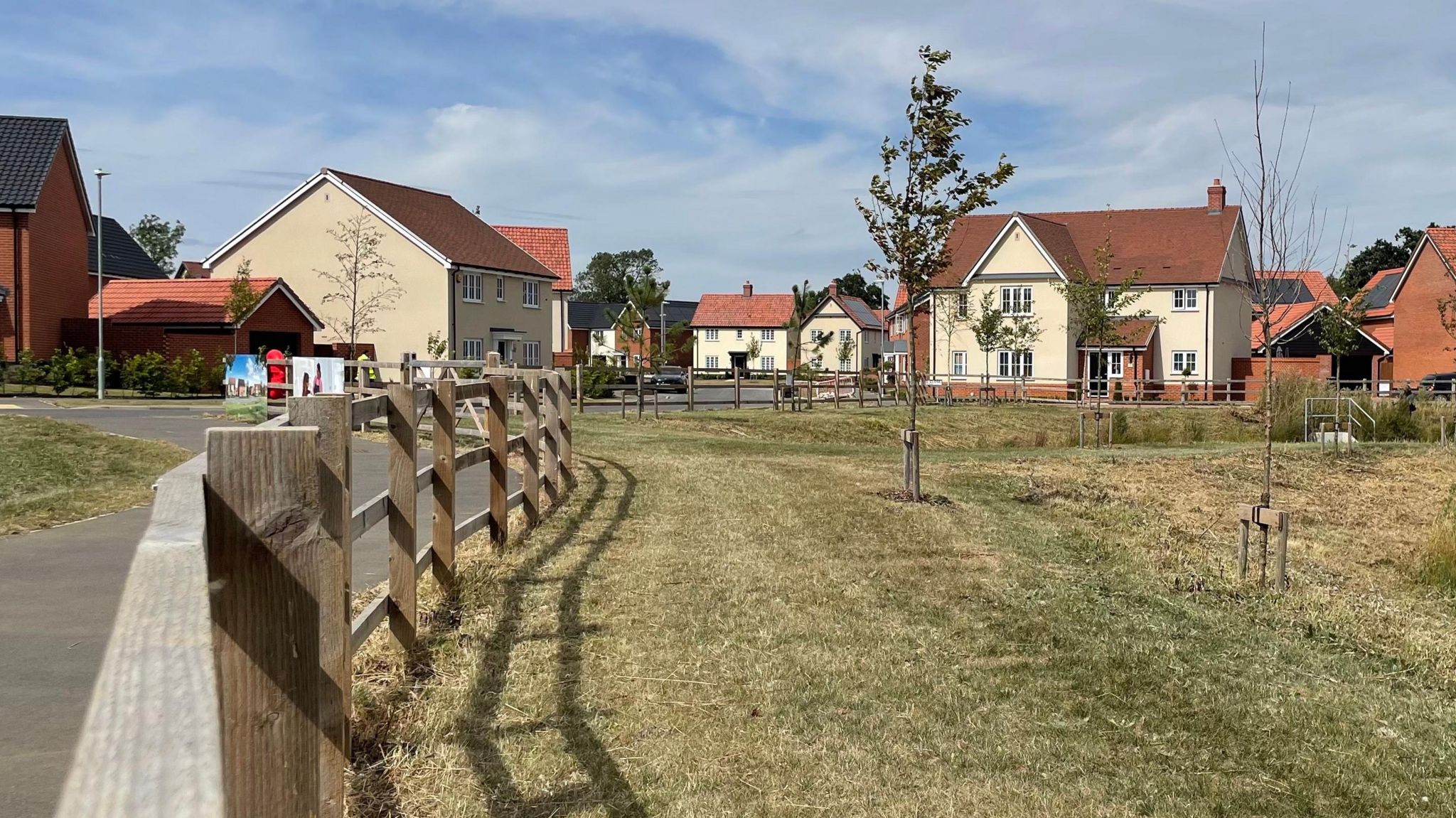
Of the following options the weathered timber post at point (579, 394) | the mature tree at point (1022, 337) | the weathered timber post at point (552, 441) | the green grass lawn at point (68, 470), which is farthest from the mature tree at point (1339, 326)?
the green grass lawn at point (68, 470)

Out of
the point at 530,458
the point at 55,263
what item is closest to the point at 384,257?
the point at 55,263

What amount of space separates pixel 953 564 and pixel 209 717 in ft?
30.8

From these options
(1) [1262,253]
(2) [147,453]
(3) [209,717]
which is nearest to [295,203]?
(2) [147,453]

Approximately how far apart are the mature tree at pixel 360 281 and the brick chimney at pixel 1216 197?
42.3 m

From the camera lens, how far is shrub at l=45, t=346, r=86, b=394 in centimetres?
3647

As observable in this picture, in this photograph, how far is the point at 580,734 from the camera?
5.53 meters

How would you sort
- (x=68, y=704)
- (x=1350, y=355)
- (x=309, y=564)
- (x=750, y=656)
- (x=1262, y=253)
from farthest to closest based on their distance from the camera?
1. (x=1350, y=355)
2. (x=1262, y=253)
3. (x=750, y=656)
4. (x=68, y=704)
5. (x=309, y=564)

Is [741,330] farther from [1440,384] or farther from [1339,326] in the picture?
[1440,384]

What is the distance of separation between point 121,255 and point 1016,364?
43.4 m

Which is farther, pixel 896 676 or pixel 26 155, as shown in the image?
pixel 26 155

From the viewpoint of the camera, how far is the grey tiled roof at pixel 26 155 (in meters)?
41.7

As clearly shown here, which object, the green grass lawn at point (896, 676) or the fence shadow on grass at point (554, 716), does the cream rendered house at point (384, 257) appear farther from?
the fence shadow on grass at point (554, 716)

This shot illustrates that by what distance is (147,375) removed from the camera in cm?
3712

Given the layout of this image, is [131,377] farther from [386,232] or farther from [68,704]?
[68,704]
